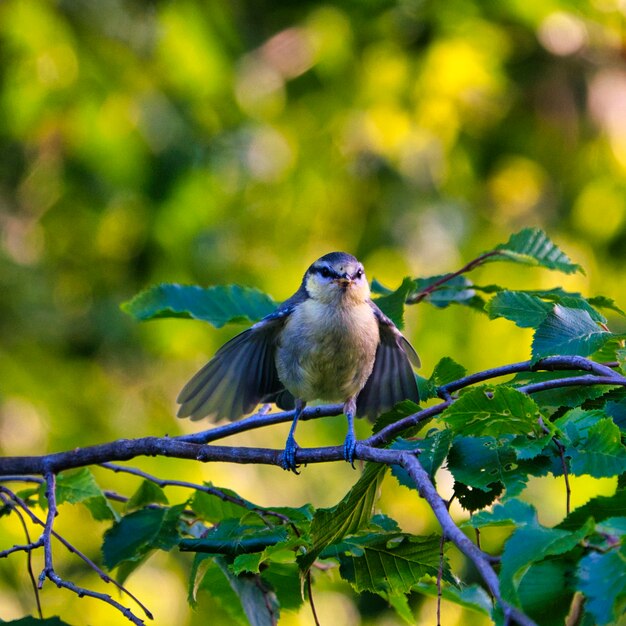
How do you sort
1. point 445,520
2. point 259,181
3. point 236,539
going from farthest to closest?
point 259,181 < point 236,539 < point 445,520

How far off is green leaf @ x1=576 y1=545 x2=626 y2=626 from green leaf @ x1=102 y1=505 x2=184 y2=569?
1.12 meters

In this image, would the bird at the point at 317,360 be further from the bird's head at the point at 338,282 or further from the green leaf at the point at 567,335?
the green leaf at the point at 567,335

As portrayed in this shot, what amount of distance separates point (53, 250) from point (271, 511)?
391cm

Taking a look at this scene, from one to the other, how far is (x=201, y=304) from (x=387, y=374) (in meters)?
0.70

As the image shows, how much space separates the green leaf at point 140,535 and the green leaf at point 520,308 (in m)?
0.88

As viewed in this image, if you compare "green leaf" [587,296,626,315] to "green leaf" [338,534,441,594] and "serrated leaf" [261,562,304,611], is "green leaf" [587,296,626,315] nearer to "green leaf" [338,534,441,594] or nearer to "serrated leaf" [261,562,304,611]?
"green leaf" [338,534,441,594]

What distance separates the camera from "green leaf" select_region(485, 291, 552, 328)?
1945mm

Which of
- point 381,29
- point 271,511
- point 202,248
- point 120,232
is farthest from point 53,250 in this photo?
point 271,511

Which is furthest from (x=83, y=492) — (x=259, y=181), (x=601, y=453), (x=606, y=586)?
(x=259, y=181)

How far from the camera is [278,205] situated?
593 centimetres

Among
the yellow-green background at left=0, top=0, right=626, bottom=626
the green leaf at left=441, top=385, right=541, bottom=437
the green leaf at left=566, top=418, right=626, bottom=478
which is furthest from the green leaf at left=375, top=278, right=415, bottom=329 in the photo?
the yellow-green background at left=0, top=0, right=626, bottom=626

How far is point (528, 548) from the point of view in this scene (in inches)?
49.4

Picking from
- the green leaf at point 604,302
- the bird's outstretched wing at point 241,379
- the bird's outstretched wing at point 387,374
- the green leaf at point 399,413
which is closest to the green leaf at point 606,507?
the green leaf at point 399,413

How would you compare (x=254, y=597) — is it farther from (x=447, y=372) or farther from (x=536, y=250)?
(x=536, y=250)
